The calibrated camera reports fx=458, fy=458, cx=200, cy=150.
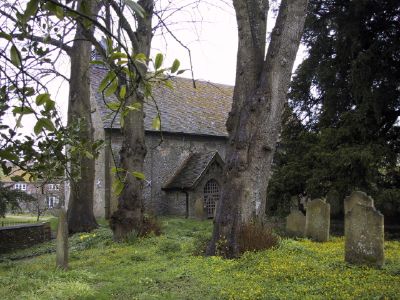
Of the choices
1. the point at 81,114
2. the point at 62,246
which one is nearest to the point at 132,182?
the point at 62,246

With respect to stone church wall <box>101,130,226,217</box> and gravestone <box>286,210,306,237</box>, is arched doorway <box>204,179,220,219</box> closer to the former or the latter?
stone church wall <box>101,130,226,217</box>

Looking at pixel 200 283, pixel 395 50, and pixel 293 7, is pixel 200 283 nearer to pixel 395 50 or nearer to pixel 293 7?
pixel 293 7

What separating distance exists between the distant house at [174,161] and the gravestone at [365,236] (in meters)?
15.9

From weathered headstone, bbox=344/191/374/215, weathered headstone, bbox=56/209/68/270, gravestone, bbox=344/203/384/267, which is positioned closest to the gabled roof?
weathered headstone, bbox=56/209/68/270

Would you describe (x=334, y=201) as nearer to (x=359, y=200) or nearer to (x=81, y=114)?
(x=359, y=200)

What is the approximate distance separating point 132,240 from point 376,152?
23.9ft

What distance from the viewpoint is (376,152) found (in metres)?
13.0

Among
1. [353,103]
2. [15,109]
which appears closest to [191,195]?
[353,103]

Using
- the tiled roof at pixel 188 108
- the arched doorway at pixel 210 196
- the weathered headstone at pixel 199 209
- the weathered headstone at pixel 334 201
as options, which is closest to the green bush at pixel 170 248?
the weathered headstone at pixel 334 201

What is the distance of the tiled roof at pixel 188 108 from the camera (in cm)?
2703

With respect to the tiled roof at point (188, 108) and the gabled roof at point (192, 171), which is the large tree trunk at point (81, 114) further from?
the gabled roof at point (192, 171)

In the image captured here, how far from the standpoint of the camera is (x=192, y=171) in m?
26.1

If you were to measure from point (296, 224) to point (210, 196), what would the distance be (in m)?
13.5

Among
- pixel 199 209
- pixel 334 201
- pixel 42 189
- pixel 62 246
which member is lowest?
pixel 199 209
